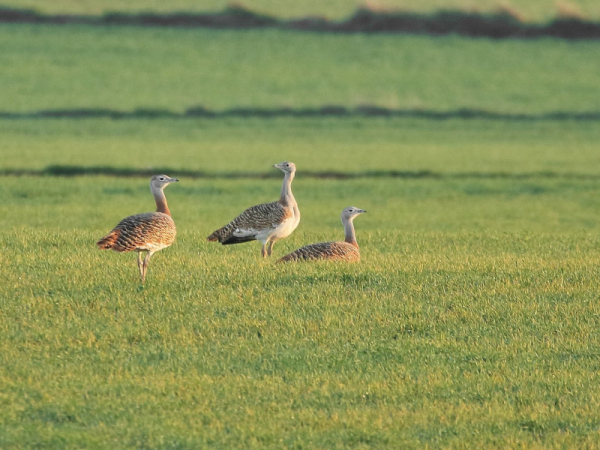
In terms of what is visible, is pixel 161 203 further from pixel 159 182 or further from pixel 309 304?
pixel 309 304

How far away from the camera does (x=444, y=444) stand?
7.52 meters

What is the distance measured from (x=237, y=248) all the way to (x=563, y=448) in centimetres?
913

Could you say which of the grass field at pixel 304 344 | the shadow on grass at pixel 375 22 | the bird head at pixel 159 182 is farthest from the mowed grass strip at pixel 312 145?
the shadow on grass at pixel 375 22

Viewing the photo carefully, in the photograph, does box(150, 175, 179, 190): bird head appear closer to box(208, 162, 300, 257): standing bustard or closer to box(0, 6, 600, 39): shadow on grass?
box(208, 162, 300, 257): standing bustard

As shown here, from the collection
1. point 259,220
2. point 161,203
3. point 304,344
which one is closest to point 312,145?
point 259,220

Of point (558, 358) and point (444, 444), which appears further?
point (558, 358)

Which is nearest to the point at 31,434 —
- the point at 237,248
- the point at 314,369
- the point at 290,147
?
the point at 314,369

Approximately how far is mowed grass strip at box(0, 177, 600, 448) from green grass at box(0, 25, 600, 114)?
111ft

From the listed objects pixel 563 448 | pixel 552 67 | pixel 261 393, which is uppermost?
pixel 552 67

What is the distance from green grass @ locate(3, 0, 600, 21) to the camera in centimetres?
6378

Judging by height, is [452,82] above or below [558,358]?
above

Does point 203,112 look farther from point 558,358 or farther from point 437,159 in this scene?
point 558,358

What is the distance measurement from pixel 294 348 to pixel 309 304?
1385 millimetres

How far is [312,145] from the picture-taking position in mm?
38531
